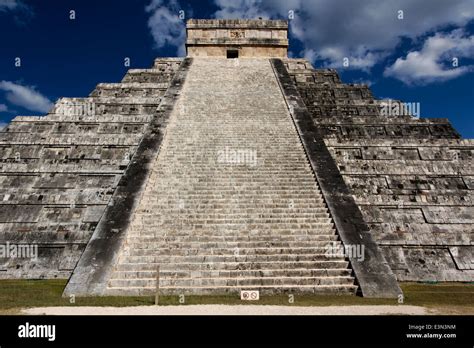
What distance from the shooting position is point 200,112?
42.9 ft

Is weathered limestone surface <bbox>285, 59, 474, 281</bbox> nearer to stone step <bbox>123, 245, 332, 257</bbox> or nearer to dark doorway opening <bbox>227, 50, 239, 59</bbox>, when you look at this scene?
stone step <bbox>123, 245, 332, 257</bbox>

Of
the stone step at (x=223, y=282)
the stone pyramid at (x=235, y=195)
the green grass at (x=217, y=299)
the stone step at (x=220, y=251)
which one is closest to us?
the green grass at (x=217, y=299)

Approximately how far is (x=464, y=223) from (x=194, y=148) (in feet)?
24.3

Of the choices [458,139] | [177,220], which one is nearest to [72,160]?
[177,220]

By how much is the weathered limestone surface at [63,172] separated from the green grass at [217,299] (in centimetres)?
123

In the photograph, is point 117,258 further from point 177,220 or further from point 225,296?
point 225,296

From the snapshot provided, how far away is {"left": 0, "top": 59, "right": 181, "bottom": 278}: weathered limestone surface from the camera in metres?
8.22

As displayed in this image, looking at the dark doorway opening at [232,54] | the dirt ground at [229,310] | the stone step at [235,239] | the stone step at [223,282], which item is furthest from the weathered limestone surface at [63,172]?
the dark doorway opening at [232,54]

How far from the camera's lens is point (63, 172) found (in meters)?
9.97

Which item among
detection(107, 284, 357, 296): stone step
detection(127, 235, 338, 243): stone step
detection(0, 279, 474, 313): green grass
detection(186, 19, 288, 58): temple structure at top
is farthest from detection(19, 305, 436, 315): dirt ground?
detection(186, 19, 288, 58): temple structure at top

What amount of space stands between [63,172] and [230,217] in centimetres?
500

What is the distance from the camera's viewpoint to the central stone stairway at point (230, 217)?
6.93m

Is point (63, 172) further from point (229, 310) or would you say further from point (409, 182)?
point (409, 182)

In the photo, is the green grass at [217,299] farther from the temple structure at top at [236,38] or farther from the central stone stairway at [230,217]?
the temple structure at top at [236,38]
